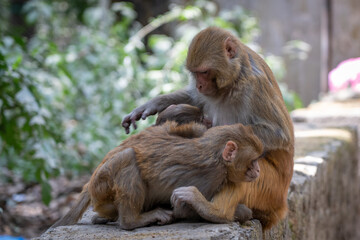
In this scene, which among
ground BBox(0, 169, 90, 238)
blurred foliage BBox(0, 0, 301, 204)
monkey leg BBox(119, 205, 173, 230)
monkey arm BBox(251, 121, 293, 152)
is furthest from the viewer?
blurred foliage BBox(0, 0, 301, 204)

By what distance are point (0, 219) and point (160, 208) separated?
11.7 ft

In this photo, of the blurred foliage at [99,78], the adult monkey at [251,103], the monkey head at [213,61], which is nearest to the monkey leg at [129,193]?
the adult monkey at [251,103]

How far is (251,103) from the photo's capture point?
335 centimetres

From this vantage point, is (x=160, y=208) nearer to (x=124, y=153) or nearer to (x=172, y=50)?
(x=124, y=153)

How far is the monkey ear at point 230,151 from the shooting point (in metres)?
3.01

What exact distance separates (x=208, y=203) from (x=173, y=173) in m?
0.27

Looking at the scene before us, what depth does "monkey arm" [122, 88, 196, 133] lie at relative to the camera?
13.2 feet

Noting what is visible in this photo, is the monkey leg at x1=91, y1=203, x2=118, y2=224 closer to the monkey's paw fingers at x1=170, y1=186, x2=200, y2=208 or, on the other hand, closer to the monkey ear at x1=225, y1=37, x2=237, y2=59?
the monkey's paw fingers at x1=170, y1=186, x2=200, y2=208

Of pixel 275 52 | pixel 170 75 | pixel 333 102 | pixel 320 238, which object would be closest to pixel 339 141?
pixel 320 238

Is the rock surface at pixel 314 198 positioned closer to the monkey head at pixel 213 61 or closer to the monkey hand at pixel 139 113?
the monkey hand at pixel 139 113

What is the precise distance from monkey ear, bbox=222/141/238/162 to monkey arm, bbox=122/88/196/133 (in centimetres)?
104

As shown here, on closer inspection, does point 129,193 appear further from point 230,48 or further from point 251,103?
point 230,48

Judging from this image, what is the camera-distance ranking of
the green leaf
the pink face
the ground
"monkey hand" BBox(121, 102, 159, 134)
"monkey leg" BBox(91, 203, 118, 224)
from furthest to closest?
the ground → the green leaf → "monkey hand" BBox(121, 102, 159, 134) → the pink face → "monkey leg" BBox(91, 203, 118, 224)

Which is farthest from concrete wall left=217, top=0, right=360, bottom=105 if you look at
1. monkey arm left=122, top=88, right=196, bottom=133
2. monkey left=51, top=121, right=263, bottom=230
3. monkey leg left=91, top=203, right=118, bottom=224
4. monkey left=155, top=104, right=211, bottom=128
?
monkey leg left=91, top=203, right=118, bottom=224
